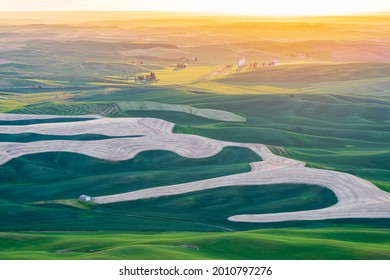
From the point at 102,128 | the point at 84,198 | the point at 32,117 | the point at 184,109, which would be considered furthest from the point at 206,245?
the point at 184,109

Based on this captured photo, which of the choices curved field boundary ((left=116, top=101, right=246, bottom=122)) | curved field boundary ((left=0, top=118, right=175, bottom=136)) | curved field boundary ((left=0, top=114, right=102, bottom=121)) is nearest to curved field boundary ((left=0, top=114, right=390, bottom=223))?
curved field boundary ((left=0, top=118, right=175, bottom=136))

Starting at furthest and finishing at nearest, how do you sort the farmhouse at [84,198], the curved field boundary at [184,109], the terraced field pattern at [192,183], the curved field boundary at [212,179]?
the curved field boundary at [184,109]
the farmhouse at [84,198]
the curved field boundary at [212,179]
the terraced field pattern at [192,183]

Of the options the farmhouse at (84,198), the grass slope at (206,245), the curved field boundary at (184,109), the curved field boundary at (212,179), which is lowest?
the grass slope at (206,245)

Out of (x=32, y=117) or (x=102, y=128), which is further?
(x=32, y=117)

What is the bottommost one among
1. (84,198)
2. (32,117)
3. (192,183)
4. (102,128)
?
(84,198)

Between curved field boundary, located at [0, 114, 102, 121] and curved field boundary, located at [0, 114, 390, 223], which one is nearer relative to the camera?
curved field boundary, located at [0, 114, 390, 223]

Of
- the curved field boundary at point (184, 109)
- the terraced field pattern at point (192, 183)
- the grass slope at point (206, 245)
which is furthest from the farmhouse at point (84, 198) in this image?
the curved field boundary at point (184, 109)

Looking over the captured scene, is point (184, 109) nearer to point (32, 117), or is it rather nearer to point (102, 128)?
point (102, 128)

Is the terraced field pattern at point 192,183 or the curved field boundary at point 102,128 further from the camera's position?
the curved field boundary at point 102,128

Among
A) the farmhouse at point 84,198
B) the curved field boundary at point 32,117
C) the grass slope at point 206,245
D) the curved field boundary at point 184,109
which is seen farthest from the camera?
the curved field boundary at point 184,109

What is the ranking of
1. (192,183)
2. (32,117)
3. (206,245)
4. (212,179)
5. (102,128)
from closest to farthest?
(206,245) → (192,183) → (212,179) → (102,128) → (32,117)

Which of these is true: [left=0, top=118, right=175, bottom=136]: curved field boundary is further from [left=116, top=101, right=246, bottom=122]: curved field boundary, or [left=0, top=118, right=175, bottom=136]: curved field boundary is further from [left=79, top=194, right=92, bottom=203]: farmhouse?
[left=79, top=194, right=92, bottom=203]: farmhouse

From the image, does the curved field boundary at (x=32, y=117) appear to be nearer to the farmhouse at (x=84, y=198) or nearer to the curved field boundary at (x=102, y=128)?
the curved field boundary at (x=102, y=128)
